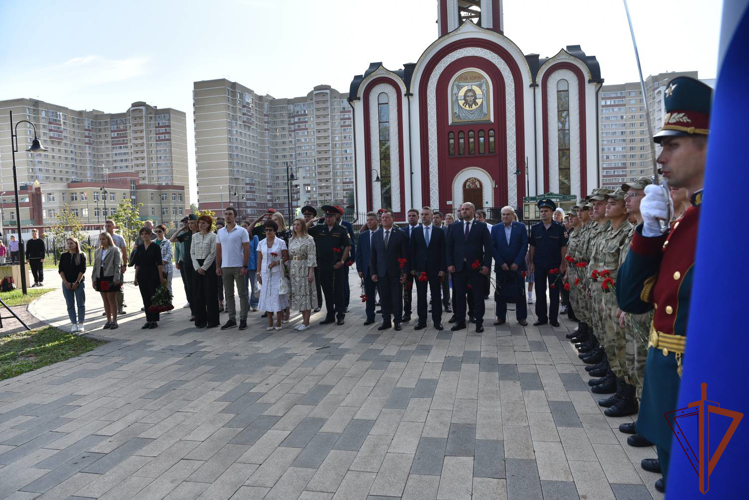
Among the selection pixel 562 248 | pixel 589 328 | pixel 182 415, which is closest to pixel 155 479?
pixel 182 415

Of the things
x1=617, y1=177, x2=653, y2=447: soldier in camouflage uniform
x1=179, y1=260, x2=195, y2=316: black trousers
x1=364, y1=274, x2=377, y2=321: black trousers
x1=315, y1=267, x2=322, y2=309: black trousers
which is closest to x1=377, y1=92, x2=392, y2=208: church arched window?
x1=179, y1=260, x2=195, y2=316: black trousers

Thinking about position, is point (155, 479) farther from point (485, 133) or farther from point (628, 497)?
point (485, 133)

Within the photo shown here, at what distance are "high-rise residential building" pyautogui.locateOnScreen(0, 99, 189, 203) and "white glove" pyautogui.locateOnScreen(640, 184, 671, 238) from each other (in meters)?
126

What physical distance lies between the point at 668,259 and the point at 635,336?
2249 millimetres

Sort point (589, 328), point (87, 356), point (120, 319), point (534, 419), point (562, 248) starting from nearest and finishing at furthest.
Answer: point (534, 419) → point (589, 328) → point (87, 356) → point (562, 248) → point (120, 319)

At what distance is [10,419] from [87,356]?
2551 millimetres

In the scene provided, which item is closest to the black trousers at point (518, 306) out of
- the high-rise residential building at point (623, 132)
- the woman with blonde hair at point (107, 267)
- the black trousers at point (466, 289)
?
the black trousers at point (466, 289)

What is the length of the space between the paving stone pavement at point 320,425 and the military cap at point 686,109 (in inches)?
97.1

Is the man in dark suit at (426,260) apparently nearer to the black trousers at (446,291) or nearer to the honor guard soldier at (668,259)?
the black trousers at (446,291)

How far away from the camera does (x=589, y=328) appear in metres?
7.00

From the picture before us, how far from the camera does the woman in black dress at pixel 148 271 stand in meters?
9.64

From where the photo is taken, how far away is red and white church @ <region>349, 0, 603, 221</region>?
37281 millimetres

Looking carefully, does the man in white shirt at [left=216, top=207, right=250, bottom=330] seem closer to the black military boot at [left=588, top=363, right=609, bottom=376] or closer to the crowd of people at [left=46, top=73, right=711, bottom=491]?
the crowd of people at [left=46, top=73, right=711, bottom=491]

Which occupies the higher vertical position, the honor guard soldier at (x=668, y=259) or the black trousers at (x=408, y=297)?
the honor guard soldier at (x=668, y=259)
